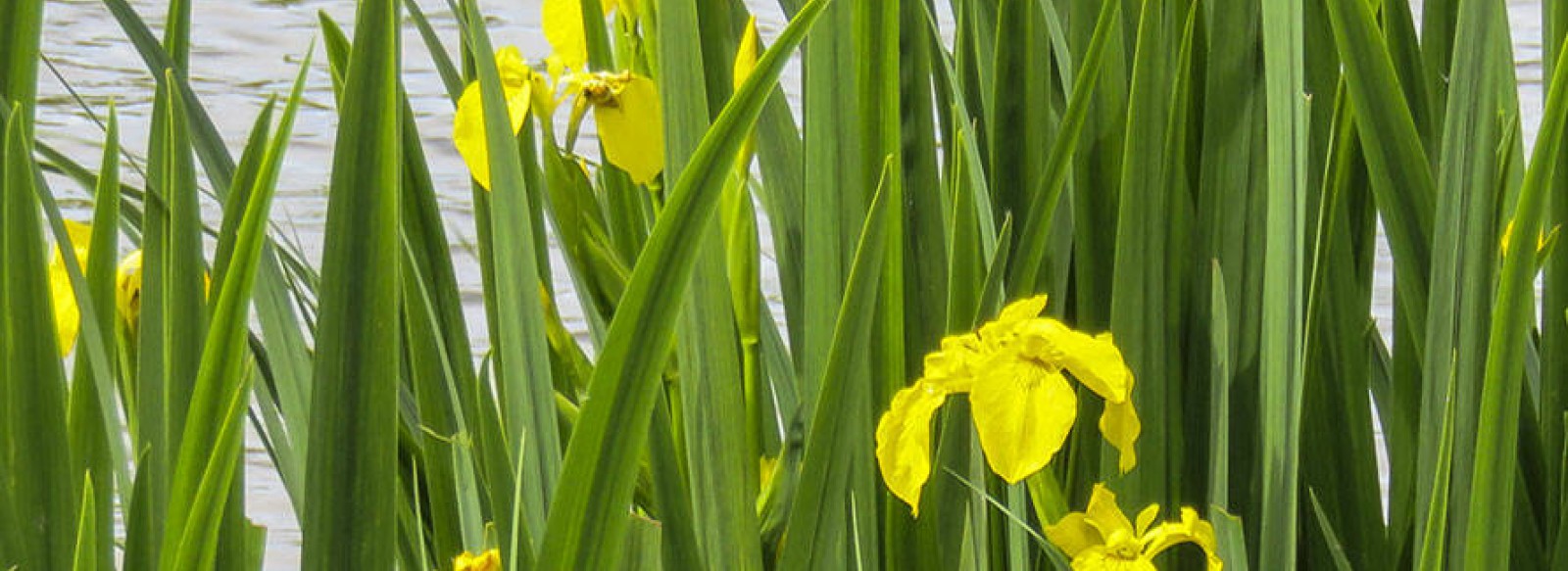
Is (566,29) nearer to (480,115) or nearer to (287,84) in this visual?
(480,115)

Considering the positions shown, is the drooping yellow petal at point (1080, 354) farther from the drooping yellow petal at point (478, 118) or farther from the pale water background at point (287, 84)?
the pale water background at point (287, 84)

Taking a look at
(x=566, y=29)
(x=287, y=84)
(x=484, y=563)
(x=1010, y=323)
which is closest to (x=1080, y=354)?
(x=1010, y=323)

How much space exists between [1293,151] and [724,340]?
6.5 inches

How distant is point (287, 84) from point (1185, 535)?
2.60m

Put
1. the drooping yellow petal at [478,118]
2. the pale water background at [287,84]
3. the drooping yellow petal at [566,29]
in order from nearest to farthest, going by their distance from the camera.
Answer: the drooping yellow petal at [478,118]
the drooping yellow petal at [566,29]
the pale water background at [287,84]

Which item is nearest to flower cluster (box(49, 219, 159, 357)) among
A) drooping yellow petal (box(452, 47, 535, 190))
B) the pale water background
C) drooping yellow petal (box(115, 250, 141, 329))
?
drooping yellow petal (box(115, 250, 141, 329))

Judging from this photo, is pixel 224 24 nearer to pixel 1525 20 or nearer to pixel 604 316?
pixel 1525 20

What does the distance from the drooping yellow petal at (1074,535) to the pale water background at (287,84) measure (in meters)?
1.47

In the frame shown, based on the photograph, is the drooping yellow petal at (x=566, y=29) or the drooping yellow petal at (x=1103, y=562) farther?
the drooping yellow petal at (x=566, y=29)

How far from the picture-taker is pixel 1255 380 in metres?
0.60

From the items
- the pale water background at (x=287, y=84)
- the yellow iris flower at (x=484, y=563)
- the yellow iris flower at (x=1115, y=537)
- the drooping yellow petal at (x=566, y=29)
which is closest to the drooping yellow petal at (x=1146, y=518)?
the yellow iris flower at (x=1115, y=537)

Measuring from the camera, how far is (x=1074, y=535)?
54 centimetres

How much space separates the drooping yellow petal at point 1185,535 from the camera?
1.73ft

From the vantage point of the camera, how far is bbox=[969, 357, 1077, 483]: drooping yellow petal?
0.49 metres
